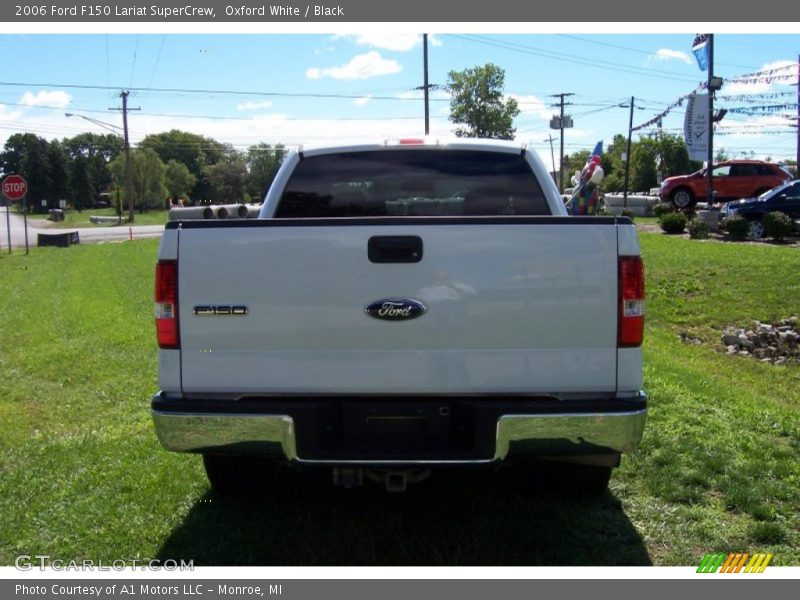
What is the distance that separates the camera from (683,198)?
2841 centimetres

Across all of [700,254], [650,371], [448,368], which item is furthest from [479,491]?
[700,254]

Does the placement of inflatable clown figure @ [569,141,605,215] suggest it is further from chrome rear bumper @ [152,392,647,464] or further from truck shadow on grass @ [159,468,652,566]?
chrome rear bumper @ [152,392,647,464]

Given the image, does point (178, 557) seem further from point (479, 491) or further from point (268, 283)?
point (479, 491)

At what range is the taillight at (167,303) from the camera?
133 inches

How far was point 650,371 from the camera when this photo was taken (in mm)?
7926

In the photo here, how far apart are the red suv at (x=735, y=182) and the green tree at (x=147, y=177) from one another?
202 feet

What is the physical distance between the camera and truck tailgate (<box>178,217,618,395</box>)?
328cm

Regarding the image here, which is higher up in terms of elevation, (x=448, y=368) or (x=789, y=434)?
(x=448, y=368)

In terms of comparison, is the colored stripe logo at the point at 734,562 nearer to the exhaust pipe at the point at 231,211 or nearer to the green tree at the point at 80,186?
the exhaust pipe at the point at 231,211

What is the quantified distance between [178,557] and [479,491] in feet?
5.78

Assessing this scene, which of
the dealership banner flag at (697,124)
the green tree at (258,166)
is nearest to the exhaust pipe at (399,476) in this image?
the dealership banner flag at (697,124)

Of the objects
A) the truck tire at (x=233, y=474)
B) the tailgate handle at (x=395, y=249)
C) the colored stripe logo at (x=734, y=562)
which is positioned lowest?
the colored stripe logo at (x=734, y=562)

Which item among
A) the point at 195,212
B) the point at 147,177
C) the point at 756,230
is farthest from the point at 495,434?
the point at 147,177

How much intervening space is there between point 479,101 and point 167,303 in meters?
49.2
